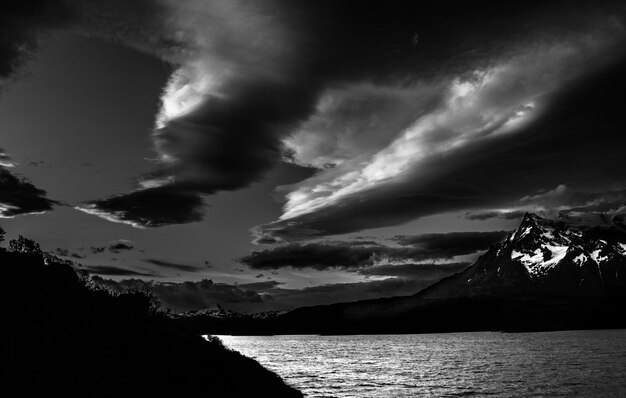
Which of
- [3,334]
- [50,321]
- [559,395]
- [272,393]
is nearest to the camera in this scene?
[3,334]

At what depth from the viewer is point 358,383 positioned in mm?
86000

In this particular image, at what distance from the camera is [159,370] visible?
37.0 m

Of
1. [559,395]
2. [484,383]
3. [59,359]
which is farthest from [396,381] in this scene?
[59,359]

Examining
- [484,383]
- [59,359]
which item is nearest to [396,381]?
[484,383]

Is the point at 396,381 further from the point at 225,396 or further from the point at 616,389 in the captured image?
the point at 225,396

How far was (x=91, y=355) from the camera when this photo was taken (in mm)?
34344

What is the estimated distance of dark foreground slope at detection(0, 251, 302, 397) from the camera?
2523 cm

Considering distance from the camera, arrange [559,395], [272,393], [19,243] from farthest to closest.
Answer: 1. [19,243]
2. [559,395]
3. [272,393]

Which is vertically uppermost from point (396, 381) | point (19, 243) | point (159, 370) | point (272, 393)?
point (19, 243)

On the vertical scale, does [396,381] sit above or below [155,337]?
below

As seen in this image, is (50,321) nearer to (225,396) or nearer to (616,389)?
(225,396)

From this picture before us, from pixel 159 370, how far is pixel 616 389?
70210 millimetres

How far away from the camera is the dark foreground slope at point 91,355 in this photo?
82.8 ft

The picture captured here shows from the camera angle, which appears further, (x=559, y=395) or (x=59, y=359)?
(x=559, y=395)
